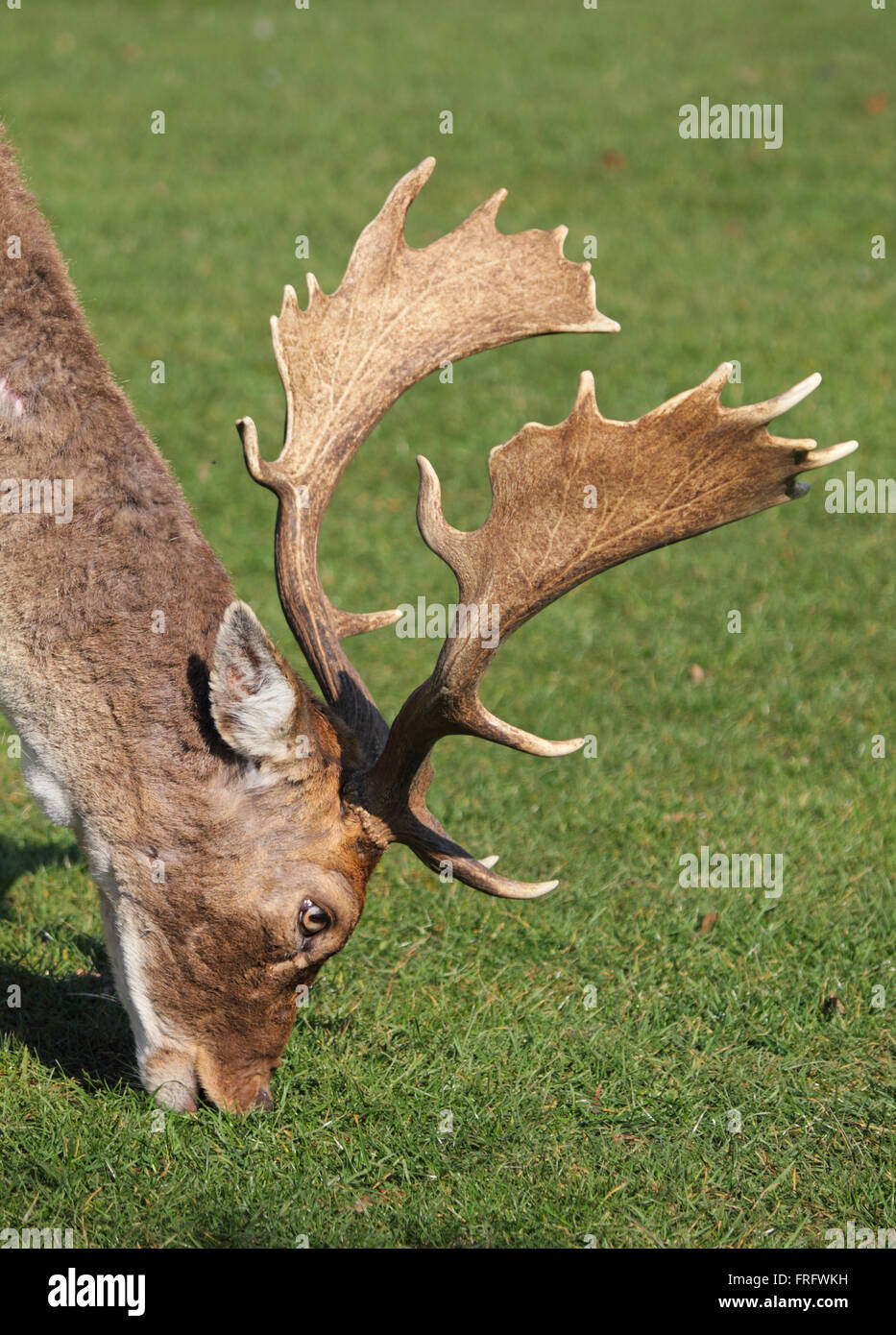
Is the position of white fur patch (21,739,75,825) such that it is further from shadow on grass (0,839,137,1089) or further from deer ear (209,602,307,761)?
shadow on grass (0,839,137,1089)

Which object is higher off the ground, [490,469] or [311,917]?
[490,469]

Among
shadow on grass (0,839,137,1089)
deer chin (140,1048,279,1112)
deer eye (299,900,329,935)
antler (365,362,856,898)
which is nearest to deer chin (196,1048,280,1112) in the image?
deer chin (140,1048,279,1112)

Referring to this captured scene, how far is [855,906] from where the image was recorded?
5.59 m

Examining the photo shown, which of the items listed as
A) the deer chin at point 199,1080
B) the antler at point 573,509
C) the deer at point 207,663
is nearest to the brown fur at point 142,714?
the deer at point 207,663

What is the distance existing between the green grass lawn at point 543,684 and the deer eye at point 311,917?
2.42 ft

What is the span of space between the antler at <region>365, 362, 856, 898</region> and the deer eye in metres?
0.35

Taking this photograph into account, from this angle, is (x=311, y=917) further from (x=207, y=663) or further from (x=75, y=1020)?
(x=75, y=1020)

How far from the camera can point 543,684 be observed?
284 inches

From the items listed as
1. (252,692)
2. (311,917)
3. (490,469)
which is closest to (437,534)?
(490,469)

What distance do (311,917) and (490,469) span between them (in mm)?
1316

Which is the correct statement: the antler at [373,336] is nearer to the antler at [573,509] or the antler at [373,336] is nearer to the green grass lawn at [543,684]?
the antler at [573,509]

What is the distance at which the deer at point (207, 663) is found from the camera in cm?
392
